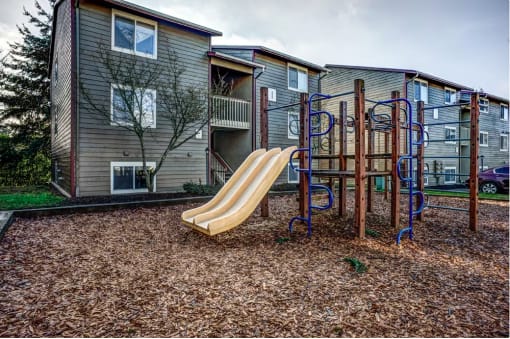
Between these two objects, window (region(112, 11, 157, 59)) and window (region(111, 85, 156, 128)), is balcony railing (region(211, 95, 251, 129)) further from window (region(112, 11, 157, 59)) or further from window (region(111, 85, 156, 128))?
window (region(112, 11, 157, 59))

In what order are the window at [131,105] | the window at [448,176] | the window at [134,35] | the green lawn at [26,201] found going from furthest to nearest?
1. the window at [448,176]
2. the window at [134,35]
3. the window at [131,105]
4. the green lawn at [26,201]

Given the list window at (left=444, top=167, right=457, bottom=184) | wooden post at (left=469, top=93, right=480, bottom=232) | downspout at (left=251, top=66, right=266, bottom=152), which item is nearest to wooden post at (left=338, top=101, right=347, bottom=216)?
wooden post at (left=469, top=93, right=480, bottom=232)

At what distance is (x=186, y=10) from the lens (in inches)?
415

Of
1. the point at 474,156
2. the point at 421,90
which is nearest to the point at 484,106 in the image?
the point at 421,90

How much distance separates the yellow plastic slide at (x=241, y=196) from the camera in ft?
14.5

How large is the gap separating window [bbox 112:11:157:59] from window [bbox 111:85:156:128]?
1455mm

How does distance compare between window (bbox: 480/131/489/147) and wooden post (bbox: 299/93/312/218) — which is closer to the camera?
wooden post (bbox: 299/93/312/218)

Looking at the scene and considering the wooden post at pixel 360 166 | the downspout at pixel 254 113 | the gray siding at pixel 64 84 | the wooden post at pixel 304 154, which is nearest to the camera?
the wooden post at pixel 360 166

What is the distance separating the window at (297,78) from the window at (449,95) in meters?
10.6

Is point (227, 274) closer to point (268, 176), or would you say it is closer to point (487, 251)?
point (268, 176)

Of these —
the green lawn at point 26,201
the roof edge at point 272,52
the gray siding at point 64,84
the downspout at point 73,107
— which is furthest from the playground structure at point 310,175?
the roof edge at point 272,52

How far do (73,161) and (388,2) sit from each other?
10.1 meters

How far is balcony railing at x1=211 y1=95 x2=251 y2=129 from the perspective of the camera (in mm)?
11930

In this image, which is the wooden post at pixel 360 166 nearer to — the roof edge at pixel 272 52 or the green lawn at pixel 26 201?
the green lawn at pixel 26 201
